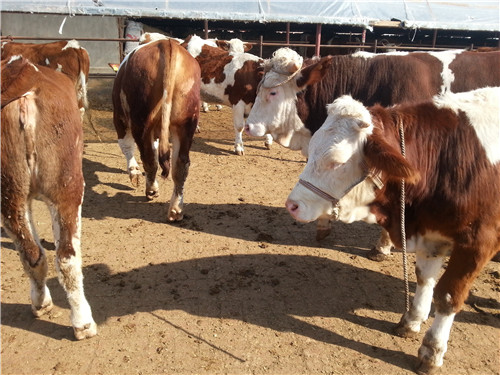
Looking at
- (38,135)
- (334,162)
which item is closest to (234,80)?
(38,135)

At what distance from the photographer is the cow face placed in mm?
2418

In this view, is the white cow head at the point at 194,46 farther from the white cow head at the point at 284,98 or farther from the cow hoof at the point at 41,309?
the cow hoof at the point at 41,309

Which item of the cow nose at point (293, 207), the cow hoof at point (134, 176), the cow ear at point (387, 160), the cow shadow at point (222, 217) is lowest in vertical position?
the cow shadow at point (222, 217)

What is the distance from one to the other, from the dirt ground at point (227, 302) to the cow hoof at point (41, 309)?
6cm

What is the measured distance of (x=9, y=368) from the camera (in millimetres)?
2711

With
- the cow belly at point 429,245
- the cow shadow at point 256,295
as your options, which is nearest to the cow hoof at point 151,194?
the cow shadow at point 256,295

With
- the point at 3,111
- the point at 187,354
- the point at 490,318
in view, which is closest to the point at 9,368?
the point at 187,354

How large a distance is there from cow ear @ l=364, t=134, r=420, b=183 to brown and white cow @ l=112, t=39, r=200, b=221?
104 inches

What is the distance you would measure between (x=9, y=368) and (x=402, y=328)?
9.12 ft

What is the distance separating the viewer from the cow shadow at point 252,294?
10.4 feet

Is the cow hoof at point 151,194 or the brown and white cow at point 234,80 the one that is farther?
the brown and white cow at point 234,80

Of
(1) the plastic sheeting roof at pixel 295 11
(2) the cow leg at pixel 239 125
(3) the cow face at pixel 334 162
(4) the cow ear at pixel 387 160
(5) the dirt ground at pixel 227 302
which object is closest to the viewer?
(4) the cow ear at pixel 387 160

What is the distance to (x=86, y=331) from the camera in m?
2.96

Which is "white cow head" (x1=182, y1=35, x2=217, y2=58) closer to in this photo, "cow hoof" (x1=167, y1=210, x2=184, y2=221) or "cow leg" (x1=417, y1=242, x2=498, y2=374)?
"cow hoof" (x1=167, y1=210, x2=184, y2=221)
